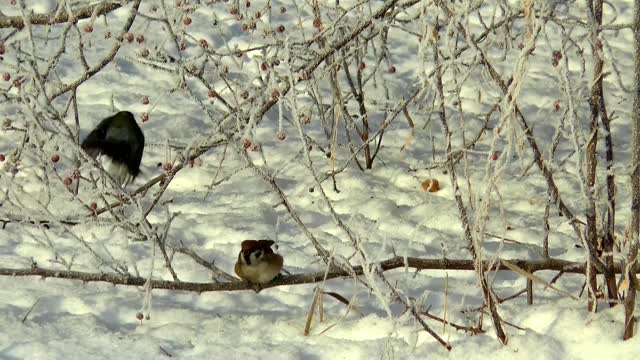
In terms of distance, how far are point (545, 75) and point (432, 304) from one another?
3.00m

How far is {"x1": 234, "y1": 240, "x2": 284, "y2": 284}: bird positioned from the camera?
11.5ft

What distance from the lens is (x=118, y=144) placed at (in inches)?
163

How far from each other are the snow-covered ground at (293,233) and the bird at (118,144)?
0.50 feet

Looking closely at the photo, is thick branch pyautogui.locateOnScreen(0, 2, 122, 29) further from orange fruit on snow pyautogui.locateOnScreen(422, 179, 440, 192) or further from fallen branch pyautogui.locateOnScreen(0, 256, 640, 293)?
orange fruit on snow pyautogui.locateOnScreen(422, 179, 440, 192)

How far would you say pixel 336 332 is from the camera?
11.6 feet

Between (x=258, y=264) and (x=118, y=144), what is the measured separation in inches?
37.3

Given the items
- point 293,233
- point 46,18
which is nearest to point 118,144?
point 46,18

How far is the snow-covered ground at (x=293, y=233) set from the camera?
333 cm

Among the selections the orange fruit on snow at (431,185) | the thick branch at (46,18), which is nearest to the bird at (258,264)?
the thick branch at (46,18)

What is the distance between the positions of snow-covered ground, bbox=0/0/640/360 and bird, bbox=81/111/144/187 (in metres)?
0.15

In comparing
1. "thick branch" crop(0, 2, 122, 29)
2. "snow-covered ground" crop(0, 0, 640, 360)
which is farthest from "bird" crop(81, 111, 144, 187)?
"thick branch" crop(0, 2, 122, 29)

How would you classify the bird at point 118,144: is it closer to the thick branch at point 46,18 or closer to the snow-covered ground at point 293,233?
the snow-covered ground at point 293,233

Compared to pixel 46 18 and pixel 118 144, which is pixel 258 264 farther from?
pixel 46 18

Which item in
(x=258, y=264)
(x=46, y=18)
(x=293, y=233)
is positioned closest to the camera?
(x=258, y=264)
